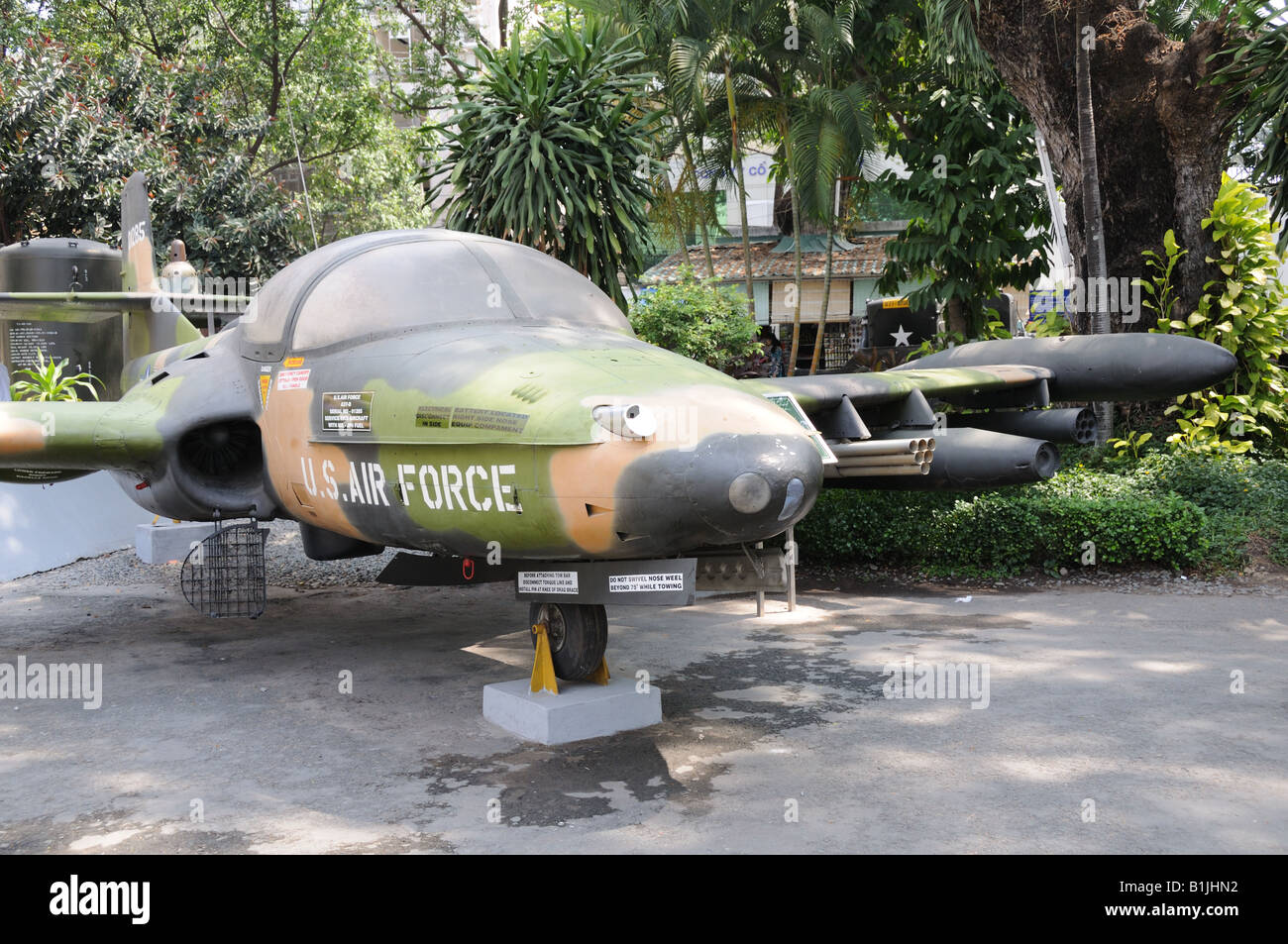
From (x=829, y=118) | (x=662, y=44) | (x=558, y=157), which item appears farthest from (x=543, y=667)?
(x=662, y=44)

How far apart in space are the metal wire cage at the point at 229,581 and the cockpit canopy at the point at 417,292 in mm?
2360

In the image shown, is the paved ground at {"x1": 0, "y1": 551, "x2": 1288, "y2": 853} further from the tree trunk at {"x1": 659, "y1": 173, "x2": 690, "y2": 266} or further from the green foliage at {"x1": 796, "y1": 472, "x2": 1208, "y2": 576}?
the tree trunk at {"x1": 659, "y1": 173, "x2": 690, "y2": 266}

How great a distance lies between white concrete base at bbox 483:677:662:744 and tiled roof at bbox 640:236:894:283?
21.5 metres

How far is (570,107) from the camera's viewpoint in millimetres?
12711

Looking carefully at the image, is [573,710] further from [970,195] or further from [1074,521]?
[970,195]

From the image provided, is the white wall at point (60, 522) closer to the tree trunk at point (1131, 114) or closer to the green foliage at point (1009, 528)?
the green foliage at point (1009, 528)

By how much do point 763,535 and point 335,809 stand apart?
246 centimetres

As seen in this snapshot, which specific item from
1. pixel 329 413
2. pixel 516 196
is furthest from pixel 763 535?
pixel 516 196

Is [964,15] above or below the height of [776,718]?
above

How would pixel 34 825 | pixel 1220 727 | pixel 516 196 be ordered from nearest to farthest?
pixel 34 825 → pixel 1220 727 → pixel 516 196

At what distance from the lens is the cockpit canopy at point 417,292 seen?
269 inches

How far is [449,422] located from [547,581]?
1.02 m

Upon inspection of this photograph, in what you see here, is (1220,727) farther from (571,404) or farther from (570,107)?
(570,107)

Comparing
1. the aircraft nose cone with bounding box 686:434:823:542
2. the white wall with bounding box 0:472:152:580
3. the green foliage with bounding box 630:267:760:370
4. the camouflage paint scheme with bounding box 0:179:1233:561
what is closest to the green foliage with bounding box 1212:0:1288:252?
the camouflage paint scheme with bounding box 0:179:1233:561
